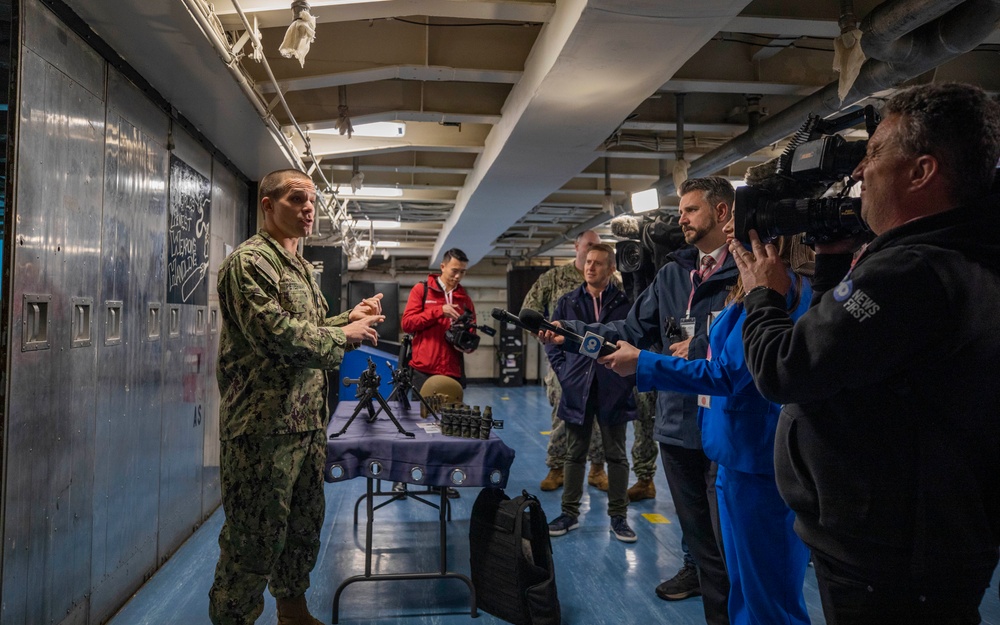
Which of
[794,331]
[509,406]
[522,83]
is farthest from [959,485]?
[509,406]

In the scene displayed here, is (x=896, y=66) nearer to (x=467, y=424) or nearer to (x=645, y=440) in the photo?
(x=467, y=424)

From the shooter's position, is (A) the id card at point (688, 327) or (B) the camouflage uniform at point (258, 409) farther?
(A) the id card at point (688, 327)

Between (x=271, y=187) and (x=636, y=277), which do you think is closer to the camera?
(x=271, y=187)

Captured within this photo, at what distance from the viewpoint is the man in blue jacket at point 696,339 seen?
6.62 ft

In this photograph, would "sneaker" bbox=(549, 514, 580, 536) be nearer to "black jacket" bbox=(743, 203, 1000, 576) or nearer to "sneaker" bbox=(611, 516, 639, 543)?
"sneaker" bbox=(611, 516, 639, 543)

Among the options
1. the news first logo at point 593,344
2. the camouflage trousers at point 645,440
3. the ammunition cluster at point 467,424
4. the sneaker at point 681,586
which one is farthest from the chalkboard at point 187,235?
the camouflage trousers at point 645,440

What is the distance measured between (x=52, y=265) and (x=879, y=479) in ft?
7.39

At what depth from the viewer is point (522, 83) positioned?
339 centimetres

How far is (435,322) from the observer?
3.89m

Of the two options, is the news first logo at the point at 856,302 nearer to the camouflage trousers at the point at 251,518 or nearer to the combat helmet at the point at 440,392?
the camouflage trousers at the point at 251,518

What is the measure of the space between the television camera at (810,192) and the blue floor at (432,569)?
1.83 meters

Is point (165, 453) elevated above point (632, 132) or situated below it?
below

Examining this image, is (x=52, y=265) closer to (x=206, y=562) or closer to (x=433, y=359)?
(x=206, y=562)

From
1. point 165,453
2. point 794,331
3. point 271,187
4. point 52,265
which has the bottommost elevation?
point 165,453
